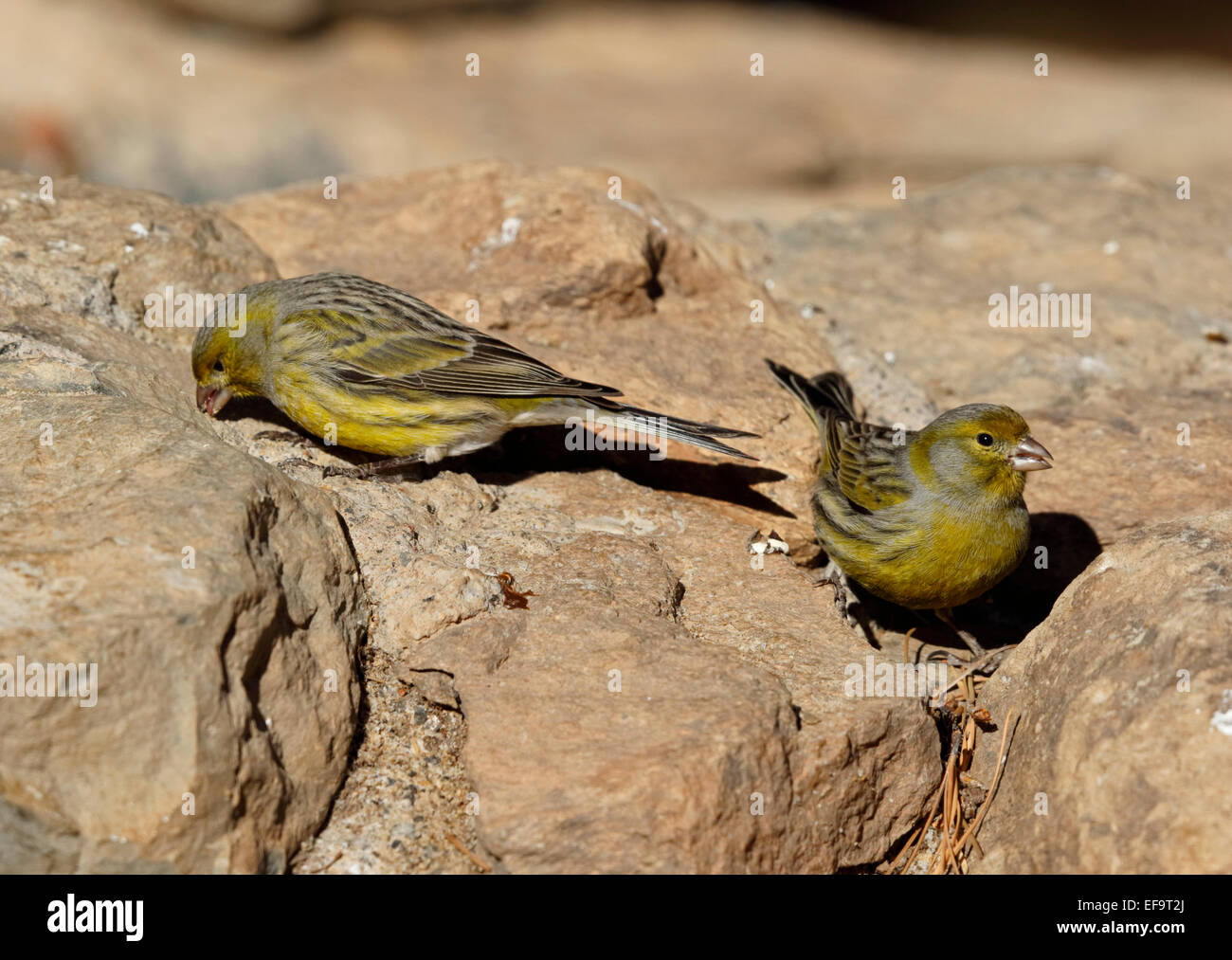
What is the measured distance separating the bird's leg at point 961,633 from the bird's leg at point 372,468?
259cm

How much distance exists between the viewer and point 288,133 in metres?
14.9

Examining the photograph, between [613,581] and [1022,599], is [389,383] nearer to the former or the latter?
[613,581]

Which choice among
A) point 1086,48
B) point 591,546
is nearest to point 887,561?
point 591,546

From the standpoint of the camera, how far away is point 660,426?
5.32 meters

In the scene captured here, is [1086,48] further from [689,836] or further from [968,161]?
[689,836]

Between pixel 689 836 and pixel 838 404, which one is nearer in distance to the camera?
pixel 689 836

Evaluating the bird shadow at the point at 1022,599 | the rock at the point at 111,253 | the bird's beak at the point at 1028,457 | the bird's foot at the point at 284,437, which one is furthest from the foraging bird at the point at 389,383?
the bird shadow at the point at 1022,599

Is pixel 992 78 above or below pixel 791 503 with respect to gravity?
above

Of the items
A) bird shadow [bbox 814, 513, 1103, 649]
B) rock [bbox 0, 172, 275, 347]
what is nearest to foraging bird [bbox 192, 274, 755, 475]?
rock [bbox 0, 172, 275, 347]

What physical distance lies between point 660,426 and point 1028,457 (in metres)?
1.63

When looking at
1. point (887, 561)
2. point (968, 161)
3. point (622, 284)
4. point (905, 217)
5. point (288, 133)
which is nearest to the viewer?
point (887, 561)

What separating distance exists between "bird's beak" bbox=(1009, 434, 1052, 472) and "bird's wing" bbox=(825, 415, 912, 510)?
482mm

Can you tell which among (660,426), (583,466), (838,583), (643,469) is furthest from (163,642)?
(838,583)

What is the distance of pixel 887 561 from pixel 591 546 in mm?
Result: 1361
